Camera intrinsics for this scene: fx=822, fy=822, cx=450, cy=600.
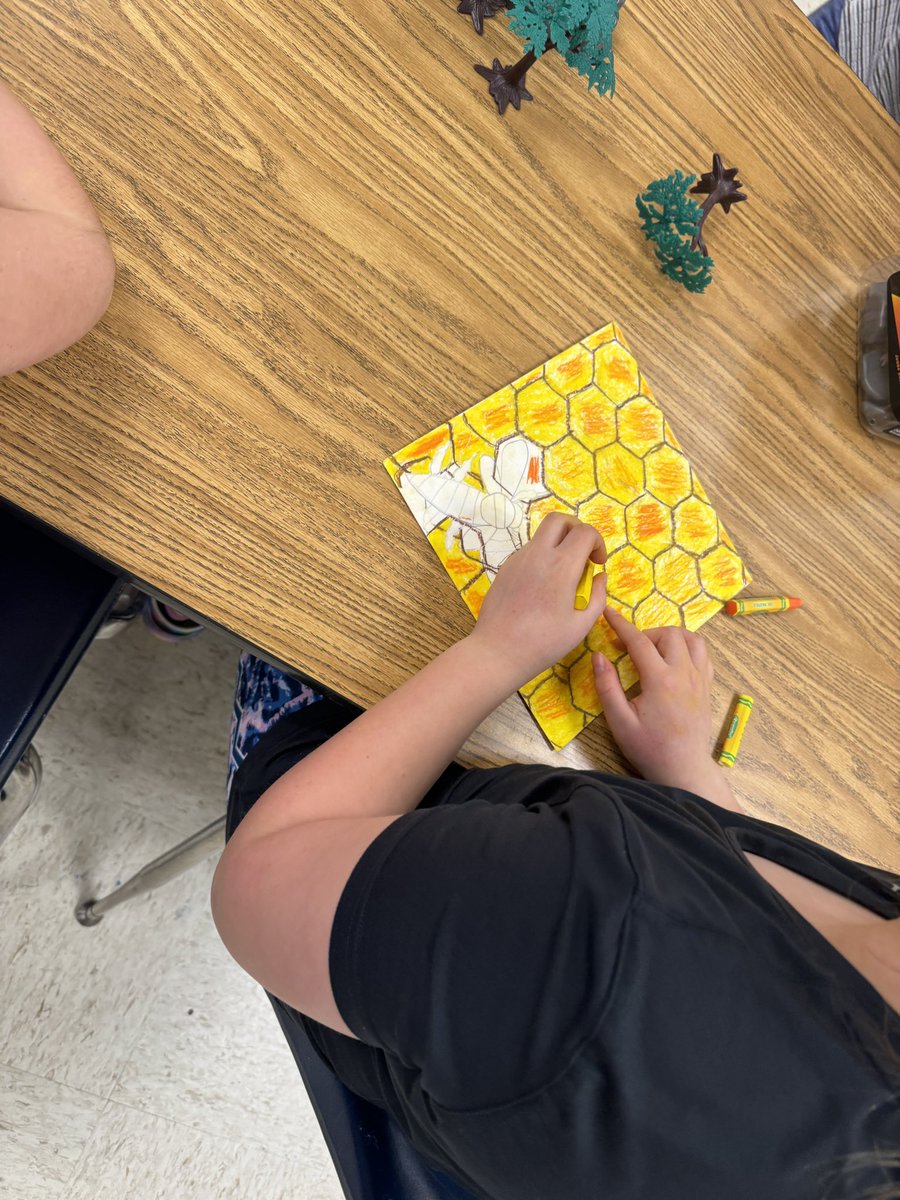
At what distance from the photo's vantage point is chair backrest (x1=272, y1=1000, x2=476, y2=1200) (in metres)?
0.52

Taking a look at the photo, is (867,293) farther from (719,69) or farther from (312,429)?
(312,429)

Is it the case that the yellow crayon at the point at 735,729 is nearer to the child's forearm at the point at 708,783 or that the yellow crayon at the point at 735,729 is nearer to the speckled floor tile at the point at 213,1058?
the child's forearm at the point at 708,783

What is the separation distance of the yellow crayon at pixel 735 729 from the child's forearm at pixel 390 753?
217 millimetres

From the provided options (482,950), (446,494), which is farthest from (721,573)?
(482,950)

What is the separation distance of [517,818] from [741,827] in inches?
7.3

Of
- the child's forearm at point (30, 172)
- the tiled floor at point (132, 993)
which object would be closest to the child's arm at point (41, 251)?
the child's forearm at point (30, 172)

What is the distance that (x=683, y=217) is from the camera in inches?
25.6

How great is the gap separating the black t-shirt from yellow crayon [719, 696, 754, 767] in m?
0.17

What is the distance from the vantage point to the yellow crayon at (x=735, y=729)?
0.65 metres

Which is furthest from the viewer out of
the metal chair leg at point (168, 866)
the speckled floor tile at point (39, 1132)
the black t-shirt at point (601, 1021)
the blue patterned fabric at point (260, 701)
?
the speckled floor tile at point (39, 1132)

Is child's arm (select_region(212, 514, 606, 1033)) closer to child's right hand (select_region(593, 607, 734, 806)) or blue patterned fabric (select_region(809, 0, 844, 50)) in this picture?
child's right hand (select_region(593, 607, 734, 806))

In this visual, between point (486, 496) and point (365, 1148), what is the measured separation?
45 cm

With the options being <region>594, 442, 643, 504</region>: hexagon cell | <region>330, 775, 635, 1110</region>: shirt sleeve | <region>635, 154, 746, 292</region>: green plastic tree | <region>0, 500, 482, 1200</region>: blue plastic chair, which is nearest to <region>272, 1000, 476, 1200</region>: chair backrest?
<region>0, 500, 482, 1200</region>: blue plastic chair

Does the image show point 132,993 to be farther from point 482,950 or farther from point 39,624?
point 482,950
